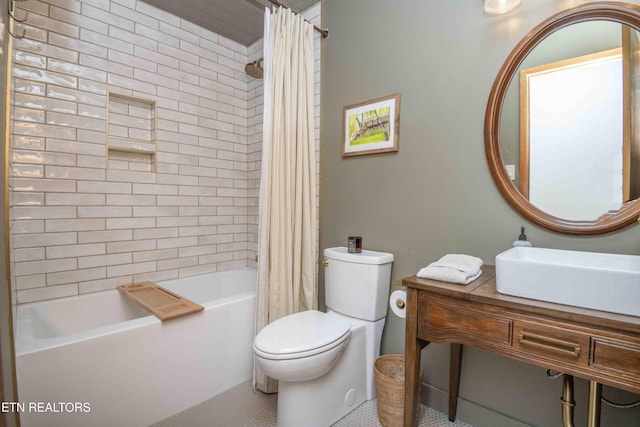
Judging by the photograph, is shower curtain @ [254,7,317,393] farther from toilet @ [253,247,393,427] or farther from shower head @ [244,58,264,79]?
shower head @ [244,58,264,79]

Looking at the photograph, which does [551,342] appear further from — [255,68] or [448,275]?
[255,68]

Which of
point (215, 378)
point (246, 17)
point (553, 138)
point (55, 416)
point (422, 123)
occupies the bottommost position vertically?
point (215, 378)

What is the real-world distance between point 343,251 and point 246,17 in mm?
1931

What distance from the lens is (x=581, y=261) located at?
117cm

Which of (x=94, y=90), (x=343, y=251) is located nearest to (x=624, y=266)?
(x=343, y=251)

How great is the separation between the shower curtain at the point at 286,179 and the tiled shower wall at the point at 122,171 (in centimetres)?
37

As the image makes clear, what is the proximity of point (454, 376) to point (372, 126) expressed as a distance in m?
1.45

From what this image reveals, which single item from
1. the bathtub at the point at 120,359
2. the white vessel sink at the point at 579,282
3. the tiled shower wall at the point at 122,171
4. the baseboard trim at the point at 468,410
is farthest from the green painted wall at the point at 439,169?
the bathtub at the point at 120,359

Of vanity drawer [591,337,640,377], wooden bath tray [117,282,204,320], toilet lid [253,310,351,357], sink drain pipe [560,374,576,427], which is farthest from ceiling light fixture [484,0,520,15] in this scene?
wooden bath tray [117,282,204,320]

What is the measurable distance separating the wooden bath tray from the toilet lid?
512 millimetres

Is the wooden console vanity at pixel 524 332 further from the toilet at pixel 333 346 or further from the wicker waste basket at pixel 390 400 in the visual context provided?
the toilet at pixel 333 346

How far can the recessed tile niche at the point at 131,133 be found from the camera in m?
2.10

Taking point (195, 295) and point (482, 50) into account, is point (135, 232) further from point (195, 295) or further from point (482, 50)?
point (482, 50)

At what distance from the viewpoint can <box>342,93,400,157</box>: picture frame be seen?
5.90ft
